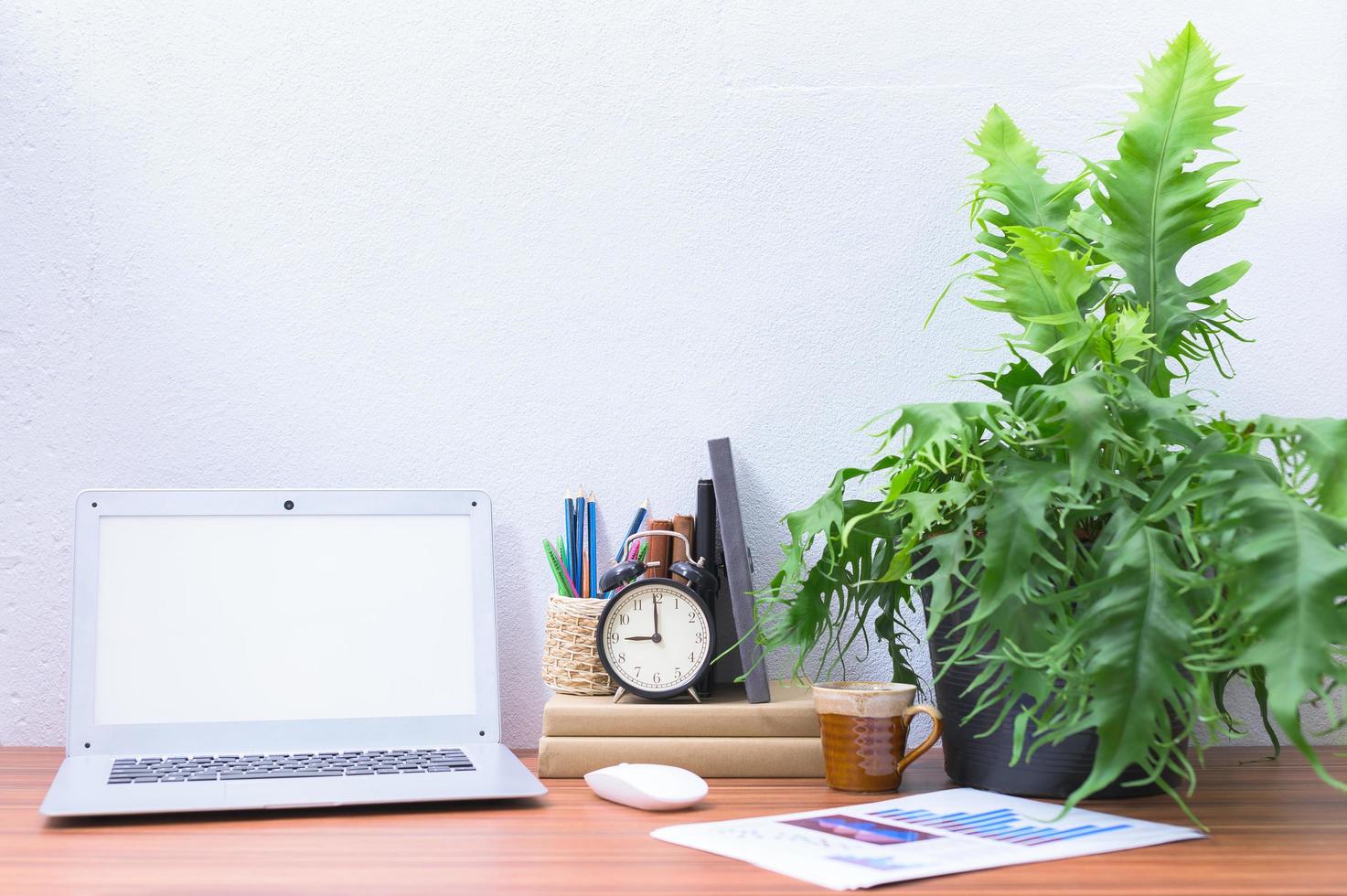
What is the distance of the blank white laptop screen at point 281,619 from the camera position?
0.94 meters

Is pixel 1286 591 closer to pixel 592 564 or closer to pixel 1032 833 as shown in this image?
pixel 1032 833

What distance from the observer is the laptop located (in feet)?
3.00

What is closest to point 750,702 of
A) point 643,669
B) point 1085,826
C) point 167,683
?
point 643,669

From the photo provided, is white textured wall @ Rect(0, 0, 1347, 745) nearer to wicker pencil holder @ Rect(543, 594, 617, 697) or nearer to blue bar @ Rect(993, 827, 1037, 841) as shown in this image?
wicker pencil holder @ Rect(543, 594, 617, 697)

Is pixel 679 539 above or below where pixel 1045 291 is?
below

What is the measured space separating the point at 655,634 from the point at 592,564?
142 mm

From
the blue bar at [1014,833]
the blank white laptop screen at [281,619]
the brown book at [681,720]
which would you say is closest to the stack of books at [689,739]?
the brown book at [681,720]

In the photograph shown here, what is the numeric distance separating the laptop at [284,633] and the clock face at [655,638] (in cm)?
12

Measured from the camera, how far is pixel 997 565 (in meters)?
0.71

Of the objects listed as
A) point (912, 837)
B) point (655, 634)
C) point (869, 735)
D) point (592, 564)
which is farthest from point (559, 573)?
point (912, 837)

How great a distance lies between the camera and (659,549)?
1.05 metres

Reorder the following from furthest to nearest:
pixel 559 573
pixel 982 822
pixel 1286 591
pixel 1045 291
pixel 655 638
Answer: pixel 559 573, pixel 655 638, pixel 1045 291, pixel 982 822, pixel 1286 591

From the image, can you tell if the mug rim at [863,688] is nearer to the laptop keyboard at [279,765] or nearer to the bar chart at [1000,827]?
the bar chart at [1000,827]

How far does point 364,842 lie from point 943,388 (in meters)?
0.74
